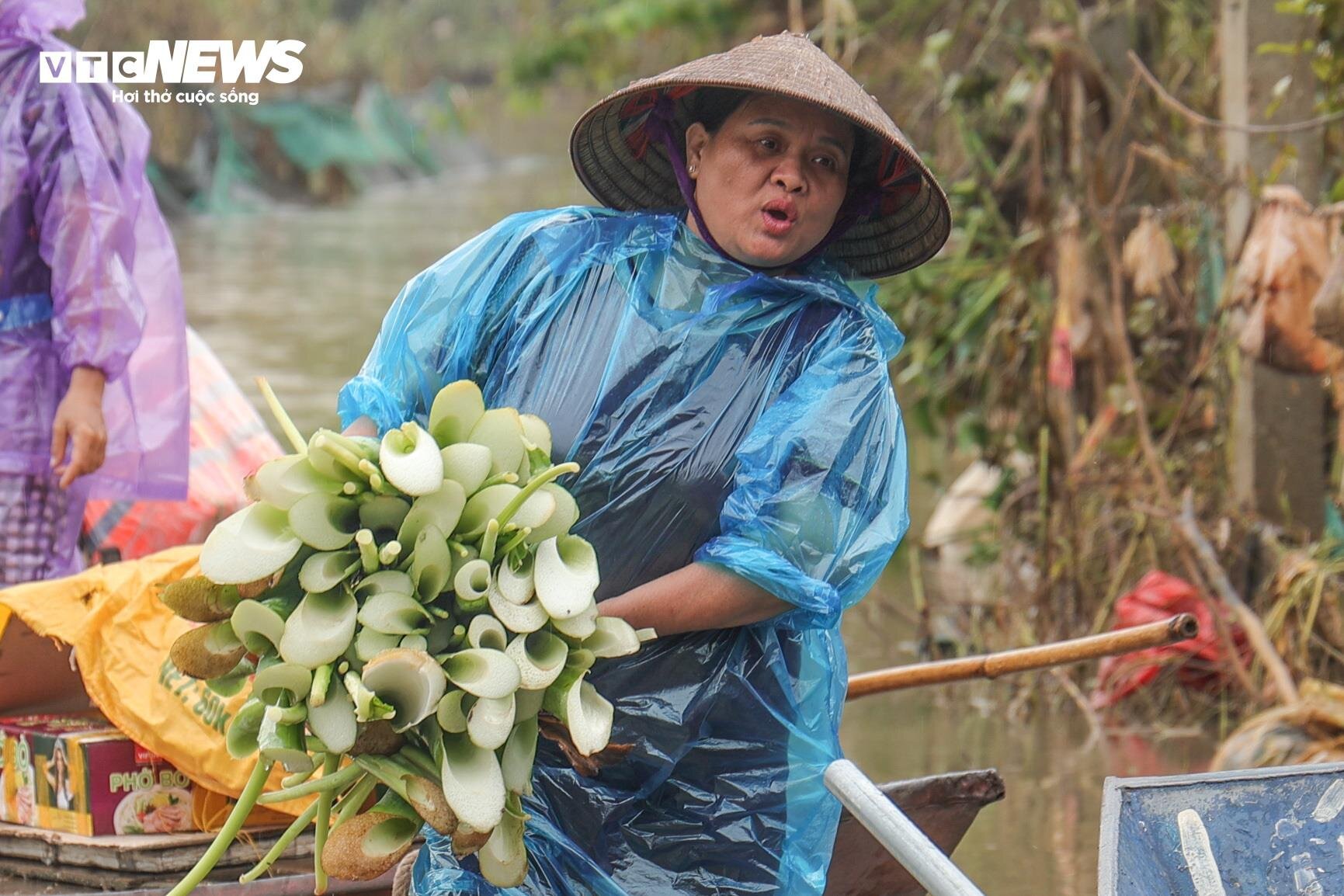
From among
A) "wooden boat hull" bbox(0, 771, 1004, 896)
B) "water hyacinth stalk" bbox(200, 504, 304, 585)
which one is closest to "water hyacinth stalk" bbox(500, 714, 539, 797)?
"water hyacinth stalk" bbox(200, 504, 304, 585)

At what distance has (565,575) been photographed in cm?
195

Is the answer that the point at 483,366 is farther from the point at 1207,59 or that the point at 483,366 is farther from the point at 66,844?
the point at 1207,59

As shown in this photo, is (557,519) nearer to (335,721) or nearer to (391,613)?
(391,613)

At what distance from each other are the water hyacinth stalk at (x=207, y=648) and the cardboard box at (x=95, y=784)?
3.18 ft

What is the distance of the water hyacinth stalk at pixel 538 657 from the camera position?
6.32 feet

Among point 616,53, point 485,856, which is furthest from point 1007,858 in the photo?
point 616,53

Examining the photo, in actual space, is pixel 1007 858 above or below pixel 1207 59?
below

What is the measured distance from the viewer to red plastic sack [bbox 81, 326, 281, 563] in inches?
164

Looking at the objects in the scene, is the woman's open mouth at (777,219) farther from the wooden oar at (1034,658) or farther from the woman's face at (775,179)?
the wooden oar at (1034,658)

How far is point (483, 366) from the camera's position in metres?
2.44

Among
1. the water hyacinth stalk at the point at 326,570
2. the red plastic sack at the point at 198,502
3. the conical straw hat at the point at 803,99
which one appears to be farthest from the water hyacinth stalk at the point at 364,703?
the red plastic sack at the point at 198,502

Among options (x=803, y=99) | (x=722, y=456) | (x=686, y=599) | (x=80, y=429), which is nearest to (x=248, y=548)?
(x=686, y=599)

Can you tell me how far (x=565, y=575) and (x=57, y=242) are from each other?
208 centimetres

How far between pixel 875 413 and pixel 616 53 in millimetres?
8521
